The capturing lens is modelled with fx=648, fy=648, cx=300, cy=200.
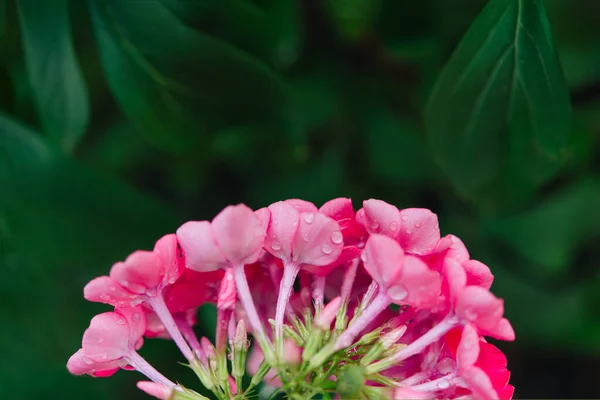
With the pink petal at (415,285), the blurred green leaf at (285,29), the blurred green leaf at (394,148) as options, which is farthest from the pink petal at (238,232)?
the blurred green leaf at (394,148)

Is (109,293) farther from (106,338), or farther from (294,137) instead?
(294,137)

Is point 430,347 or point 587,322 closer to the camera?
point 430,347

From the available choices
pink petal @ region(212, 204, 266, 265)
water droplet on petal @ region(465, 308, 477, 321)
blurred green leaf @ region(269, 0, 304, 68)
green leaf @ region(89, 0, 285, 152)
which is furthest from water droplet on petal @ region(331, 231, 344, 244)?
blurred green leaf @ region(269, 0, 304, 68)

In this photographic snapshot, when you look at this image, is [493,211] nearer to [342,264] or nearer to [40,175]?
[342,264]

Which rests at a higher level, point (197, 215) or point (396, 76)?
point (396, 76)

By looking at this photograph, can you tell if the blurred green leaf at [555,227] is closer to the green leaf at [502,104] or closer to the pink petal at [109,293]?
the green leaf at [502,104]

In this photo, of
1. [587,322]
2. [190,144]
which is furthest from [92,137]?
[587,322]

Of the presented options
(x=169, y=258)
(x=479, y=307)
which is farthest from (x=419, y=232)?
(x=169, y=258)
